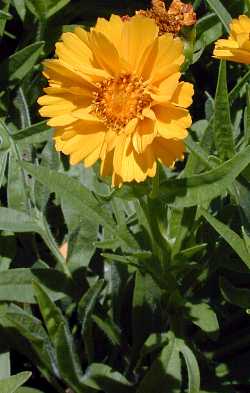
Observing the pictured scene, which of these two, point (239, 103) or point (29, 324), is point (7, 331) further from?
point (239, 103)

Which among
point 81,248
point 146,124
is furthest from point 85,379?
point 146,124

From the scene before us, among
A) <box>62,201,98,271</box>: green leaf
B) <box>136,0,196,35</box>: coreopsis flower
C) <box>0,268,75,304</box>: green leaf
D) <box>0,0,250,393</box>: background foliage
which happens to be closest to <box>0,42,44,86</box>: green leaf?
<box>0,0,250,393</box>: background foliage

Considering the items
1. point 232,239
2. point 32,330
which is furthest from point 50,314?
point 232,239

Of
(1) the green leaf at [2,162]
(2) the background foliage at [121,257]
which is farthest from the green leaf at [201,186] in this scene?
(1) the green leaf at [2,162]

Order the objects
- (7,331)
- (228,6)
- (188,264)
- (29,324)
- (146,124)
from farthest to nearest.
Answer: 1. (228,6)
2. (7,331)
3. (29,324)
4. (188,264)
5. (146,124)

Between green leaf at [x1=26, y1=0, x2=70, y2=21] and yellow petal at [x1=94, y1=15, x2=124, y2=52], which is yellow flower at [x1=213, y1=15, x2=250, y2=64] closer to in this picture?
yellow petal at [x1=94, y1=15, x2=124, y2=52]

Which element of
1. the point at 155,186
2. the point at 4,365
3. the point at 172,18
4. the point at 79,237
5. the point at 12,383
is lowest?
the point at 4,365

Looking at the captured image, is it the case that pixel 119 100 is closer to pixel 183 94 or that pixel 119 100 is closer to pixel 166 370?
pixel 183 94
